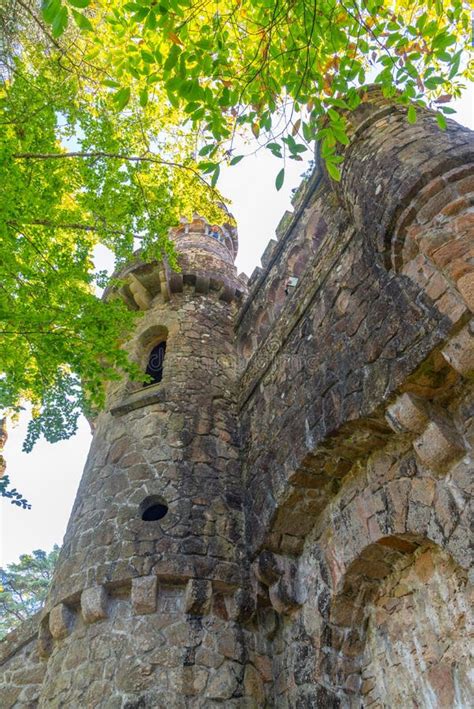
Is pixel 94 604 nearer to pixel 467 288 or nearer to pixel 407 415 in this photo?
pixel 407 415

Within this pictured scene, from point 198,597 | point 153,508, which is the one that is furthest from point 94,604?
point 153,508

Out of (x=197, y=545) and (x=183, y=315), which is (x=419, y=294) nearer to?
(x=197, y=545)

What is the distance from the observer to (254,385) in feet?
22.1

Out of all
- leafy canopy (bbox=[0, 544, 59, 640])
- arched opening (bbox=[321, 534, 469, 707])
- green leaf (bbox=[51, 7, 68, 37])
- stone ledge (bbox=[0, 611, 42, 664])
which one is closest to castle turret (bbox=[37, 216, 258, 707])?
stone ledge (bbox=[0, 611, 42, 664])

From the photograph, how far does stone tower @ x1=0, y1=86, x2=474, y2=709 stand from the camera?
3.54 metres

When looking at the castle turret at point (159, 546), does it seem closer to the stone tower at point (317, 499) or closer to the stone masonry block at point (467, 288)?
the stone tower at point (317, 499)

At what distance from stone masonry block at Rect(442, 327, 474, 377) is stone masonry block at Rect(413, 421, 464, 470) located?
406 mm

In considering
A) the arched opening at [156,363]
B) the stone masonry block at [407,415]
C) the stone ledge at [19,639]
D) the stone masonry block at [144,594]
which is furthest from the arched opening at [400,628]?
the arched opening at [156,363]

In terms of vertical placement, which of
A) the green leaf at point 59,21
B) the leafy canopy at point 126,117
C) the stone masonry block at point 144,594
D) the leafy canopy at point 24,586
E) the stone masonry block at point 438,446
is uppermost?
the leafy canopy at point 24,586

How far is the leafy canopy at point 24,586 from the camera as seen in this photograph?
24.5 metres

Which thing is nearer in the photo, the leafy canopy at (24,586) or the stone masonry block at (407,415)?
the stone masonry block at (407,415)

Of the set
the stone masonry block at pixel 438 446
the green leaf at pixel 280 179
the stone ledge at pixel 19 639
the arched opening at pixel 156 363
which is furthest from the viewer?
the arched opening at pixel 156 363

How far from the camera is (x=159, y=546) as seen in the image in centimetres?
534

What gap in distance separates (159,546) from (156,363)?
3.50m
